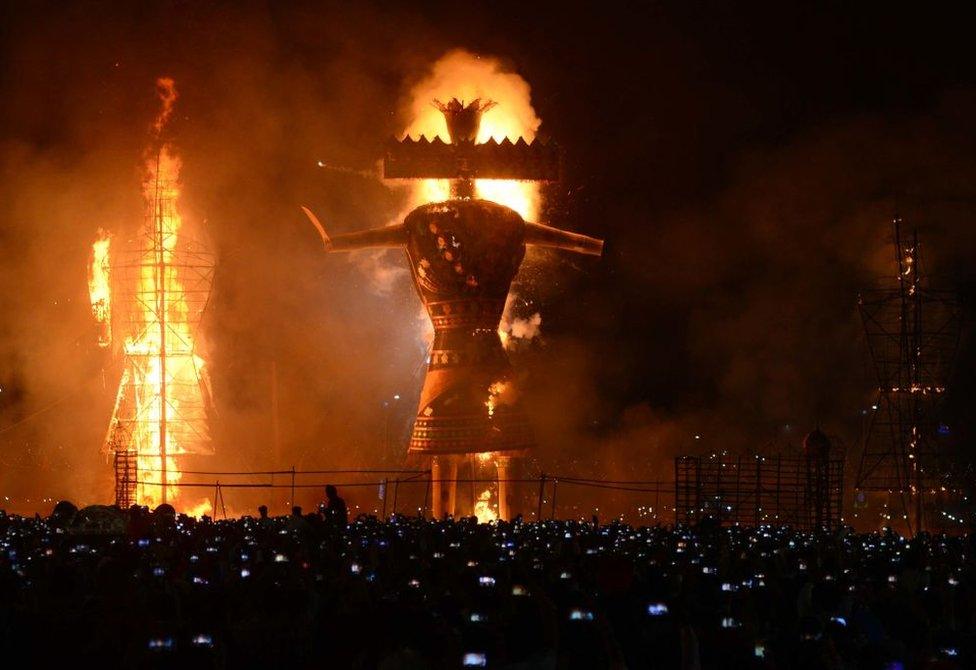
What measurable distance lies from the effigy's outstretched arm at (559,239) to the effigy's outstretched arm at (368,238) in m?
2.81

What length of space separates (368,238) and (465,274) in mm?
2581

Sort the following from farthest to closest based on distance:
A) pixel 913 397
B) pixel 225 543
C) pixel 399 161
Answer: pixel 913 397 < pixel 399 161 < pixel 225 543

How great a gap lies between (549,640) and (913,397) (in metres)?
31.3

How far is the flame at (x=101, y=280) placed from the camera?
42.9 meters

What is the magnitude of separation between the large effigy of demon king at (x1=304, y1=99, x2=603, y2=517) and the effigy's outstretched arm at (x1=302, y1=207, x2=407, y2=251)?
0.18 feet

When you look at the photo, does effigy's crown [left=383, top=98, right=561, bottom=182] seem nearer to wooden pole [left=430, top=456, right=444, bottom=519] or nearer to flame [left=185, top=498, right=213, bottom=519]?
wooden pole [left=430, top=456, right=444, bottom=519]

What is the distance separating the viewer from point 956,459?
4588 cm

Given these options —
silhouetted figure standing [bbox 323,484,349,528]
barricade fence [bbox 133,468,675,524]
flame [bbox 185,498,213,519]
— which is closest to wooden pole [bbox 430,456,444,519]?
silhouetted figure standing [bbox 323,484,349,528]

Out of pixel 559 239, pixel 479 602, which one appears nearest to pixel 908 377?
pixel 559 239

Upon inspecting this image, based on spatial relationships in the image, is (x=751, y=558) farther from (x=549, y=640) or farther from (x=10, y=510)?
(x=10, y=510)

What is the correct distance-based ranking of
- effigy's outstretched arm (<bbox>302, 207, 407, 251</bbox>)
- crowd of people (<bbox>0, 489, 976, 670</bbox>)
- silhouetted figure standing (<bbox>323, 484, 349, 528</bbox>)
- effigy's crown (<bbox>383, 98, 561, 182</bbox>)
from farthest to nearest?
effigy's outstretched arm (<bbox>302, 207, 407, 251</bbox>) → effigy's crown (<bbox>383, 98, 561, 182</bbox>) → silhouetted figure standing (<bbox>323, 484, 349, 528</bbox>) → crowd of people (<bbox>0, 489, 976, 670</bbox>)

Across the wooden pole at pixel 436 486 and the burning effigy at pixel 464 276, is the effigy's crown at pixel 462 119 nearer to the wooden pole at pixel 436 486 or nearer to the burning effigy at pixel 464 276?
the burning effigy at pixel 464 276

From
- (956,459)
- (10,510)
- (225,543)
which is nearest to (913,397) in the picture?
(956,459)

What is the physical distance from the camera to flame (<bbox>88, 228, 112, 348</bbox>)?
4291 centimetres
